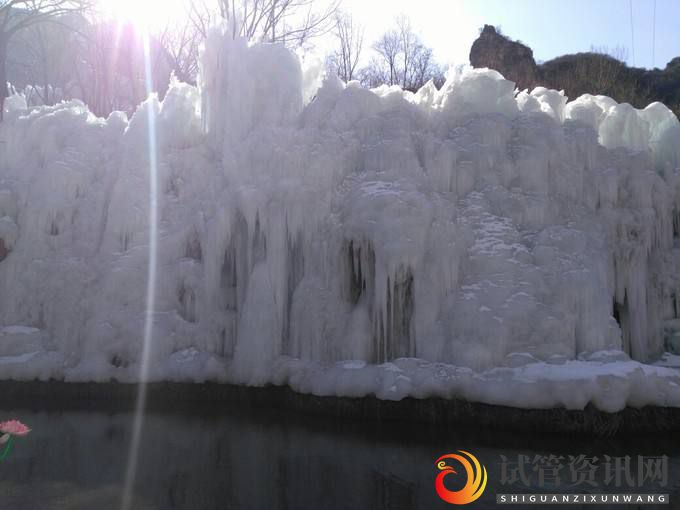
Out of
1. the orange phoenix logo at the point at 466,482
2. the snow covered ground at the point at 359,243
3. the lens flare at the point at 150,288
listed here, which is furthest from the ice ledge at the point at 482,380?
the orange phoenix logo at the point at 466,482

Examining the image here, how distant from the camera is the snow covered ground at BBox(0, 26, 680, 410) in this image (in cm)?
1016

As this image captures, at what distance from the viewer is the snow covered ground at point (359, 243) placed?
400 inches

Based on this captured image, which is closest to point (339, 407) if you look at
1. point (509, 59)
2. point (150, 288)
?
point (150, 288)

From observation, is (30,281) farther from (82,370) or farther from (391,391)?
(391,391)

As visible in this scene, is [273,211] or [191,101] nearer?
[273,211]

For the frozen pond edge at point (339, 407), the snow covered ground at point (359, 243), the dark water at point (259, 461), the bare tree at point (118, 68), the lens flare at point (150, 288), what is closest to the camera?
the dark water at point (259, 461)

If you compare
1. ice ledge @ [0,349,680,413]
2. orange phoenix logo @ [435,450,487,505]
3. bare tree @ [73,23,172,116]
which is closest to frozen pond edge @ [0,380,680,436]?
ice ledge @ [0,349,680,413]

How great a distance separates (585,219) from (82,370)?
999cm

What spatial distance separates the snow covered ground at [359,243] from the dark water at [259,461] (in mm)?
675

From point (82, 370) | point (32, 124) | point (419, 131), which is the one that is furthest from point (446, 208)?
point (32, 124)

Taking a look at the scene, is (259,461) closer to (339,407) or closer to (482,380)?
(339,407)

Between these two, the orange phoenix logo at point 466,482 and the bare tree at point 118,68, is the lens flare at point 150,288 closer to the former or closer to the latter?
the orange phoenix logo at point 466,482

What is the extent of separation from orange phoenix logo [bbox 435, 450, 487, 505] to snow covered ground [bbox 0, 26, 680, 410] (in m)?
1.42

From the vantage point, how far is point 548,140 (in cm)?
1163
